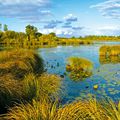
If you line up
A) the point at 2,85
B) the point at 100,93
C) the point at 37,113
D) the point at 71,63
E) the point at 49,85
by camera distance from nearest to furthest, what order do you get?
the point at 37,113 < the point at 2,85 < the point at 49,85 < the point at 100,93 < the point at 71,63

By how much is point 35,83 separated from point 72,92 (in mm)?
8255

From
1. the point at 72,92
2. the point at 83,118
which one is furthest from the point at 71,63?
the point at 83,118

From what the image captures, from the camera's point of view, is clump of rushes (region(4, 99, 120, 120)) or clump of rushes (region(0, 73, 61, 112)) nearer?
clump of rushes (region(4, 99, 120, 120))

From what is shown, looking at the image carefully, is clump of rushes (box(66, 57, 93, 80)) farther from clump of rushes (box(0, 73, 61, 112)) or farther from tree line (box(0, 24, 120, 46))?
tree line (box(0, 24, 120, 46))

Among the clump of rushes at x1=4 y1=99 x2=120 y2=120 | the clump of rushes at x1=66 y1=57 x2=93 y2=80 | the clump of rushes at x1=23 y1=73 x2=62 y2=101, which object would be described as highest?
the clump of rushes at x1=4 y1=99 x2=120 y2=120

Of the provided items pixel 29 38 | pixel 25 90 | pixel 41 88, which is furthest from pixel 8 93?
pixel 29 38

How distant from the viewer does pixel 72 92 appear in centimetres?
1852

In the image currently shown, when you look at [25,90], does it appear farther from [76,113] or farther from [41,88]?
[76,113]

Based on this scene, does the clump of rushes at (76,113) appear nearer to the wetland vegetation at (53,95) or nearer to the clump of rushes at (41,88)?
the wetland vegetation at (53,95)

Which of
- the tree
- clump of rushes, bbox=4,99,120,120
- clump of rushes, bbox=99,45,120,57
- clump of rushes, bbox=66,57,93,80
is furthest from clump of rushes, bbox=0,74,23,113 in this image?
the tree

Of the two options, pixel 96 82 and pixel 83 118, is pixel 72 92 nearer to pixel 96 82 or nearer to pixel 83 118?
pixel 96 82

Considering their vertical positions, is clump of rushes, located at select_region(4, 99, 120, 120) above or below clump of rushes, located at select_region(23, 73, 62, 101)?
above

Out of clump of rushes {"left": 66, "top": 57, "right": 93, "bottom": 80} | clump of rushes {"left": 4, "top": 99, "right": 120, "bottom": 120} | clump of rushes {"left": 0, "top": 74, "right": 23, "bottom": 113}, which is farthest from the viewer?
clump of rushes {"left": 66, "top": 57, "right": 93, "bottom": 80}

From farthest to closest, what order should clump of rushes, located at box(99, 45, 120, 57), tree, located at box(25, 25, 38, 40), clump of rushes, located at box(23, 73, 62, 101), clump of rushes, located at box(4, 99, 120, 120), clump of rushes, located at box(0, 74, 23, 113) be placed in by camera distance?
tree, located at box(25, 25, 38, 40) → clump of rushes, located at box(99, 45, 120, 57) → clump of rushes, located at box(23, 73, 62, 101) → clump of rushes, located at box(0, 74, 23, 113) → clump of rushes, located at box(4, 99, 120, 120)
